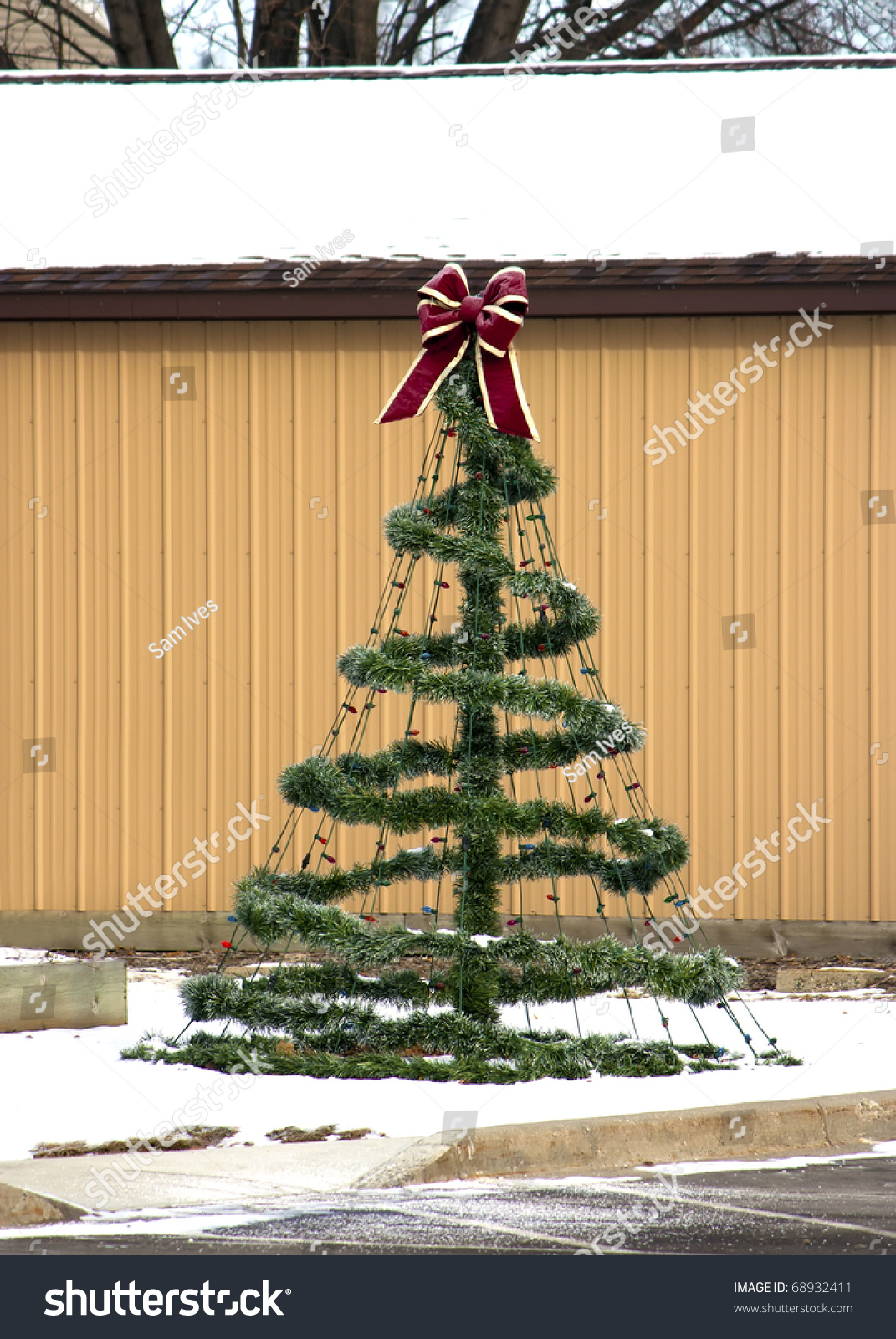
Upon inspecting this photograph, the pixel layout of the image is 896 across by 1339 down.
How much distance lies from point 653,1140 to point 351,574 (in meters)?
5.09

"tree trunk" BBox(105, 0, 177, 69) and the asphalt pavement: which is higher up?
"tree trunk" BBox(105, 0, 177, 69)

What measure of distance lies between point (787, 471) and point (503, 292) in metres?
3.59

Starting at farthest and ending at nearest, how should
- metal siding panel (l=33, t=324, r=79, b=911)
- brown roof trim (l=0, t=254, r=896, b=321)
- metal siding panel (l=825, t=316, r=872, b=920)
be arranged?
metal siding panel (l=33, t=324, r=79, b=911) < metal siding panel (l=825, t=316, r=872, b=920) < brown roof trim (l=0, t=254, r=896, b=321)

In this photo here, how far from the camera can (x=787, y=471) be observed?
9.02 m

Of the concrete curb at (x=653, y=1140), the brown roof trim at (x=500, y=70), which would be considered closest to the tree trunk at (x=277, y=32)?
the brown roof trim at (x=500, y=70)

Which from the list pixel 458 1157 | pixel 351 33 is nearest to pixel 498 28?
pixel 351 33

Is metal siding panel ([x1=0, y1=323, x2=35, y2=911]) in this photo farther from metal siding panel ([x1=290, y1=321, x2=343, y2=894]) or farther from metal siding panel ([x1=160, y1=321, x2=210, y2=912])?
metal siding panel ([x1=290, y1=321, x2=343, y2=894])

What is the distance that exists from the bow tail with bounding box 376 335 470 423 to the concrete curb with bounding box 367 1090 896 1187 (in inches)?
122

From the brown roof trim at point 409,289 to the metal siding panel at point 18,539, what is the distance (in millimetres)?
349

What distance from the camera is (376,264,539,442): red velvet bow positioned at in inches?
237

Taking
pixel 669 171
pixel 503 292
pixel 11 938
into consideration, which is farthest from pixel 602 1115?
pixel 669 171

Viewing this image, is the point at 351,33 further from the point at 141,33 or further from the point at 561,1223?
the point at 561,1223

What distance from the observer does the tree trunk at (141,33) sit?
56.2ft

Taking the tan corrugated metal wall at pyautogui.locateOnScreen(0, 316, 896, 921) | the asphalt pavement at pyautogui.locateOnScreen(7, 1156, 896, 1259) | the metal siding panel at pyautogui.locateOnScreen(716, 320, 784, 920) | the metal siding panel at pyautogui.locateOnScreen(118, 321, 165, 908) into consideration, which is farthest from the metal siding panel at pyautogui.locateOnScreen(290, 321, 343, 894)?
the asphalt pavement at pyautogui.locateOnScreen(7, 1156, 896, 1259)
